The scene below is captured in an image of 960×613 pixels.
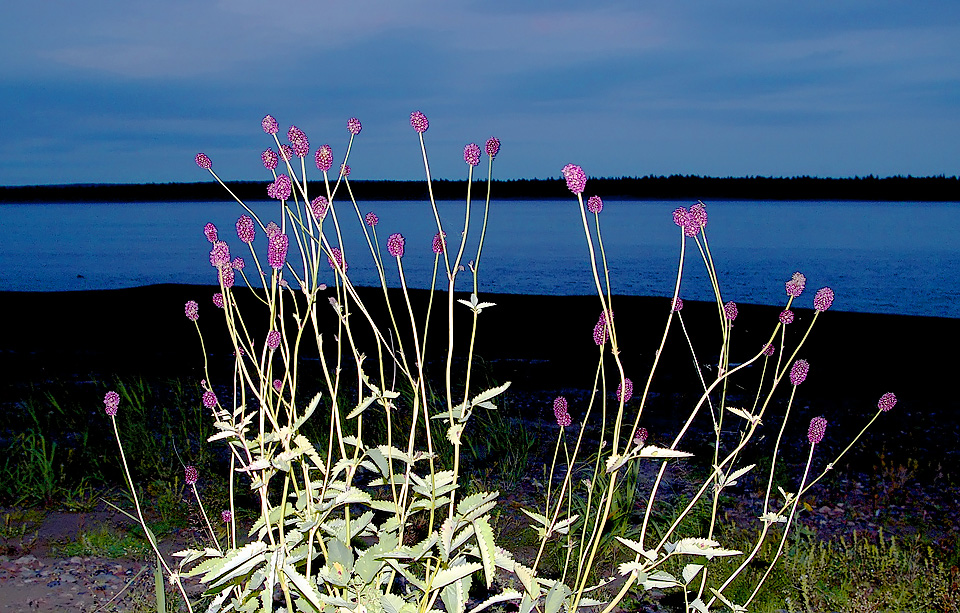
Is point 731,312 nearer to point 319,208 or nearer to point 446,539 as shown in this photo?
point 446,539

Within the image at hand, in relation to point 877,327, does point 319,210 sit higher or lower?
higher

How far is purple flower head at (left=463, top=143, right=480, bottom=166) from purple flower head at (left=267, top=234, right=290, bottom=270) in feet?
1.36

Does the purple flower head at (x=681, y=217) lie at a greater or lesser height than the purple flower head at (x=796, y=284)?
greater

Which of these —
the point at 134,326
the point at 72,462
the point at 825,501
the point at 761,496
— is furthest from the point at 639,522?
the point at 134,326

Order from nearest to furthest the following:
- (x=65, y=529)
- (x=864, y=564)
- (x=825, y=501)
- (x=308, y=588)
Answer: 1. (x=308, y=588)
2. (x=864, y=564)
3. (x=65, y=529)
4. (x=825, y=501)

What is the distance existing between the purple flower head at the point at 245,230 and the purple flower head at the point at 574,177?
0.68 m

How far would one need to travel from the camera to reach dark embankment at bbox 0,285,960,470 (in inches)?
245

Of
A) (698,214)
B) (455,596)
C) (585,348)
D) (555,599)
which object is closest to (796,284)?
(698,214)

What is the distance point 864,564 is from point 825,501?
807mm

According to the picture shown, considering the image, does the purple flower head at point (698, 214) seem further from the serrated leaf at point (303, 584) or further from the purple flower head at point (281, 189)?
the serrated leaf at point (303, 584)

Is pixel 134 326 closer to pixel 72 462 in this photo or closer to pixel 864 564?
pixel 72 462

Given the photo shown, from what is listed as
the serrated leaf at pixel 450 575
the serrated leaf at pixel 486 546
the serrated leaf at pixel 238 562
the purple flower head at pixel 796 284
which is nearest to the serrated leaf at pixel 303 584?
the serrated leaf at pixel 238 562

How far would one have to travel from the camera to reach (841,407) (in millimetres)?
6066

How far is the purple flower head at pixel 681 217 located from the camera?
5.59 ft
